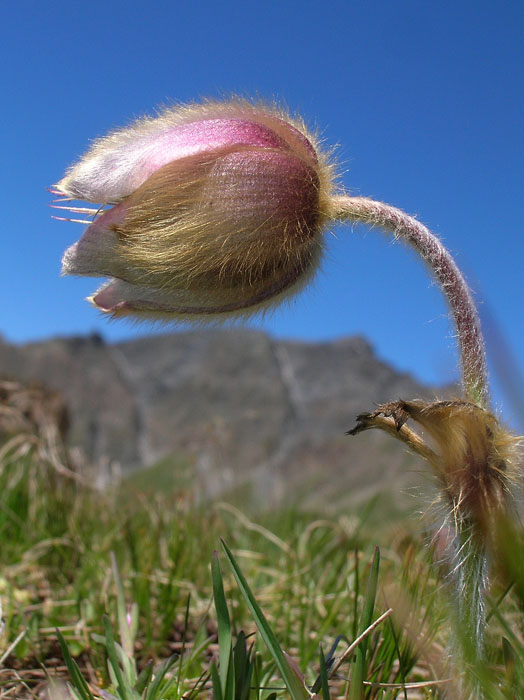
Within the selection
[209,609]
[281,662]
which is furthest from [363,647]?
[209,609]

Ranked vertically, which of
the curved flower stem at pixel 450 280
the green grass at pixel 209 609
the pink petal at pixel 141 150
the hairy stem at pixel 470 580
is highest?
the pink petal at pixel 141 150

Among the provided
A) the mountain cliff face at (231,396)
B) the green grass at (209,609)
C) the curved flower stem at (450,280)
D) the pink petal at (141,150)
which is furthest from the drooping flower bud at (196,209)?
the mountain cliff face at (231,396)

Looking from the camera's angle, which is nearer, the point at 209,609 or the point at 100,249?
the point at 100,249

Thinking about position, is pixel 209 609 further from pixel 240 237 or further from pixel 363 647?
pixel 240 237

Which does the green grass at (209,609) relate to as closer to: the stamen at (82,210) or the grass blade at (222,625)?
the grass blade at (222,625)

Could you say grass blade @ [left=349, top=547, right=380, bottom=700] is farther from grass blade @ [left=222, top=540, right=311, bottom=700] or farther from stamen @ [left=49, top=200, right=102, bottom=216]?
stamen @ [left=49, top=200, right=102, bottom=216]
